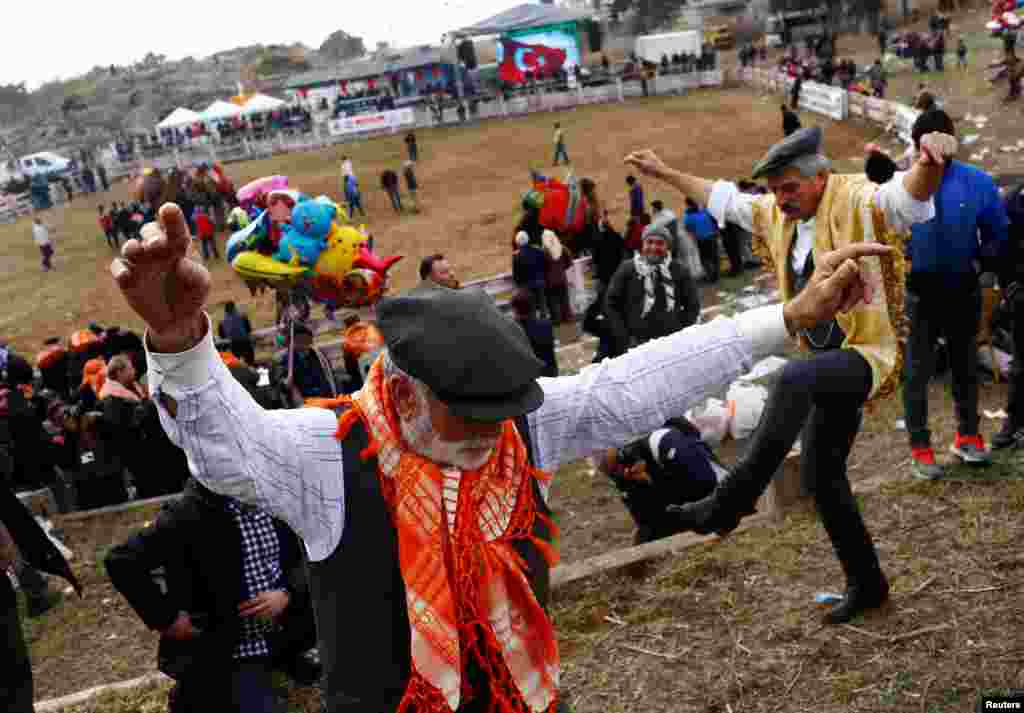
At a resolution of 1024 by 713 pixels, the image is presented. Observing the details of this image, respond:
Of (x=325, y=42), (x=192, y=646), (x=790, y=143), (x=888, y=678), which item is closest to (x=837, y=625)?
(x=888, y=678)

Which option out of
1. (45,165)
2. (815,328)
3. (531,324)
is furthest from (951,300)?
(45,165)

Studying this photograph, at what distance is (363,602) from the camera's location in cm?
227

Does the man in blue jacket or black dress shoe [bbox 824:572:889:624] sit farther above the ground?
the man in blue jacket

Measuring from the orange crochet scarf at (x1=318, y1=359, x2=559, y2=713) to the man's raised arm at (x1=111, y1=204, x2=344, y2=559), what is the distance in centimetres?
13

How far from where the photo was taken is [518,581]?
238 centimetres

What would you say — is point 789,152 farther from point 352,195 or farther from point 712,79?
point 712,79

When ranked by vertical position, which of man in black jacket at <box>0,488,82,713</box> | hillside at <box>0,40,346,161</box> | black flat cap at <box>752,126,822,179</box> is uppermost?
hillside at <box>0,40,346,161</box>

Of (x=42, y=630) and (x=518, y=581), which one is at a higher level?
(x=518, y=581)

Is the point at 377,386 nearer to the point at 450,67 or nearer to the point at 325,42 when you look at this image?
the point at 450,67

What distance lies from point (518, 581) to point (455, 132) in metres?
35.9

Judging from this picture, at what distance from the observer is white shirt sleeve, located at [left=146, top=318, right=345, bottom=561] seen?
1922 mm

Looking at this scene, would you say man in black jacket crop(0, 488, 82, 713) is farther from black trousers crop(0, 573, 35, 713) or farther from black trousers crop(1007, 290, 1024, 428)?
black trousers crop(1007, 290, 1024, 428)

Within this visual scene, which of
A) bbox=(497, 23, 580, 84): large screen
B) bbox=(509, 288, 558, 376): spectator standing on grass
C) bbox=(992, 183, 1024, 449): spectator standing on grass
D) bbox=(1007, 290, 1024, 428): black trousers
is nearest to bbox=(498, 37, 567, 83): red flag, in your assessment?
bbox=(497, 23, 580, 84): large screen

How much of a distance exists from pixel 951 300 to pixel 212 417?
190 inches
